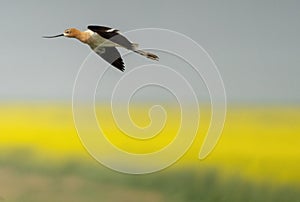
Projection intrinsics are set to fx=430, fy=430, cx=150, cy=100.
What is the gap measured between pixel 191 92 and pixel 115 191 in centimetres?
51

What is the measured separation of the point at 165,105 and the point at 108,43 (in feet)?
1.16

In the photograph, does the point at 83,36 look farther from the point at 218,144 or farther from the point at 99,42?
the point at 218,144

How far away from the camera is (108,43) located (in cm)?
180

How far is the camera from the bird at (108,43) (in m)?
1.79

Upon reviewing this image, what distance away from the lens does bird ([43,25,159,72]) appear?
1.79 metres

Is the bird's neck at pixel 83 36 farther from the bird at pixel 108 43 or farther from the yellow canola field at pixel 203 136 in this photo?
the yellow canola field at pixel 203 136

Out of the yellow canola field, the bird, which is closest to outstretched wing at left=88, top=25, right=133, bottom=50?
the bird

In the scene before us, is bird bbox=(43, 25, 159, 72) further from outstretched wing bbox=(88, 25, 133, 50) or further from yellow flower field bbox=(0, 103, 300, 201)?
yellow flower field bbox=(0, 103, 300, 201)

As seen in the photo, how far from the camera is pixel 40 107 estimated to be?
1.80 meters

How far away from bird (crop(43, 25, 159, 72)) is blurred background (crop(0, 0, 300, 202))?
0.10 ft

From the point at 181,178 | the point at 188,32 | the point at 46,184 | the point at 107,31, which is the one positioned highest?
the point at 188,32

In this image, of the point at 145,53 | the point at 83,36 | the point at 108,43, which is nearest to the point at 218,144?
the point at 145,53

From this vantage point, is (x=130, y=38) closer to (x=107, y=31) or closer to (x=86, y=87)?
(x=107, y=31)

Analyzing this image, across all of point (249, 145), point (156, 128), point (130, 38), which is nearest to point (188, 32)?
point (130, 38)
